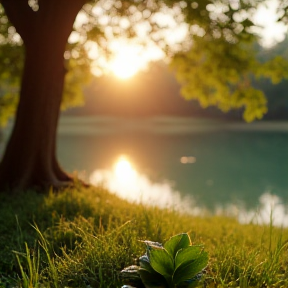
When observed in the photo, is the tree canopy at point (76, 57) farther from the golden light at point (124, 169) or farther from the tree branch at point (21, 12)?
the golden light at point (124, 169)

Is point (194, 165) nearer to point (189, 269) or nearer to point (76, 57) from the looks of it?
point (76, 57)

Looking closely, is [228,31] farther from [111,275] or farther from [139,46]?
[111,275]

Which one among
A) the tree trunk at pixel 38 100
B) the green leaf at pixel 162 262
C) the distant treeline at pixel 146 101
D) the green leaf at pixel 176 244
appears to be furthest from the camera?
the distant treeline at pixel 146 101

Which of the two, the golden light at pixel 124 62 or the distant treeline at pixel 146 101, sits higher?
the distant treeline at pixel 146 101

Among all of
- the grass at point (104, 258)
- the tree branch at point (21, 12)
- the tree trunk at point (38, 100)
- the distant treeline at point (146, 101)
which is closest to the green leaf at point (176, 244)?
the grass at point (104, 258)

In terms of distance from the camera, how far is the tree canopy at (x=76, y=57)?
28.2 ft

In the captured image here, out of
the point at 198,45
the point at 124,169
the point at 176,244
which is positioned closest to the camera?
the point at 176,244

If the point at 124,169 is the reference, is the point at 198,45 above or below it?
above

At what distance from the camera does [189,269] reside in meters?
3.26

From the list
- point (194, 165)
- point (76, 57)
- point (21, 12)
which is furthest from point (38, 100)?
point (194, 165)

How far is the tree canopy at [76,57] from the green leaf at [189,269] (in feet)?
18.6

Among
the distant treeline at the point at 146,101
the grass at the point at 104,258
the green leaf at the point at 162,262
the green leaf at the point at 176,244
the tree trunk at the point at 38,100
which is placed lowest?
the grass at the point at 104,258

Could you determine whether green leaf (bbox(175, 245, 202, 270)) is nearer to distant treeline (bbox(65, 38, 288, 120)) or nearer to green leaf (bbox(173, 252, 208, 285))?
green leaf (bbox(173, 252, 208, 285))

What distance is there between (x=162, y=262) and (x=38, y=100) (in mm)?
6132
